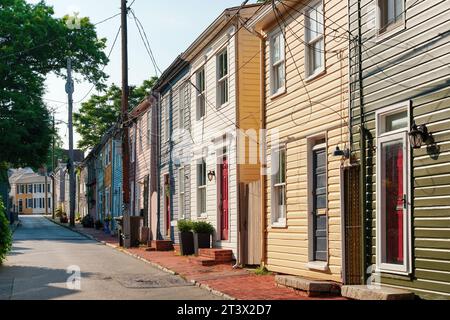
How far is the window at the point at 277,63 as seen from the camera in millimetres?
14365

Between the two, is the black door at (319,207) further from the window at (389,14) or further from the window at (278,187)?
the window at (389,14)

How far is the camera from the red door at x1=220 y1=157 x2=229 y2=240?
18203 millimetres

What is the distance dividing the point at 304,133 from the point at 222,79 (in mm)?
5617

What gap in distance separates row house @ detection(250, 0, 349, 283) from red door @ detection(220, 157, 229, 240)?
3.20 metres

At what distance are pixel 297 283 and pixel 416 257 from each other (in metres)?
2.32

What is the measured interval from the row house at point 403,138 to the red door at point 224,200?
7.49 meters

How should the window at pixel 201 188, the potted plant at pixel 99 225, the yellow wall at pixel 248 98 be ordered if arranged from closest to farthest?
the yellow wall at pixel 248 98
the window at pixel 201 188
the potted plant at pixel 99 225

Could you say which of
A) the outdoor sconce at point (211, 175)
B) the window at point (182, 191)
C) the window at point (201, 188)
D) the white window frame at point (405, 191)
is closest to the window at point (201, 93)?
the window at point (201, 188)

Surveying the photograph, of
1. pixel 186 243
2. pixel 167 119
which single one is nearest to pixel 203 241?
pixel 186 243

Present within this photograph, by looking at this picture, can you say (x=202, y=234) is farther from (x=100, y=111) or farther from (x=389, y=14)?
(x=100, y=111)

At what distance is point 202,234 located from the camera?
61.5 ft

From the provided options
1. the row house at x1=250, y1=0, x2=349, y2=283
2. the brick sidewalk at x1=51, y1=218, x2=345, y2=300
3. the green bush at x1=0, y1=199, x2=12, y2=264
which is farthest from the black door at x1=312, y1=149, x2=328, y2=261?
the green bush at x1=0, y1=199, x2=12, y2=264

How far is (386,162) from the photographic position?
10188 millimetres

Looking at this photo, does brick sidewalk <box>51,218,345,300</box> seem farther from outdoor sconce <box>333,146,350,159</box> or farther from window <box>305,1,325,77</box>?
window <box>305,1,325,77</box>
